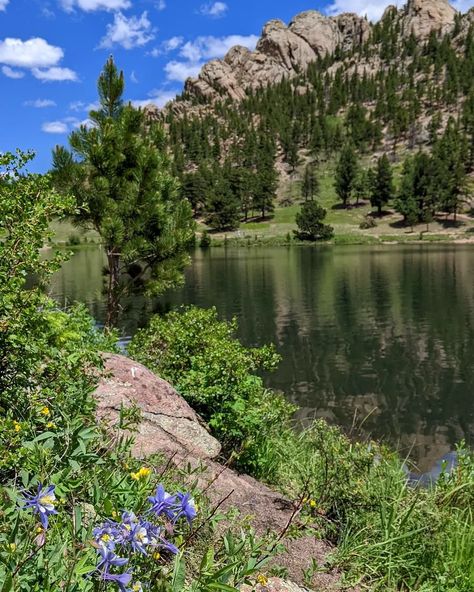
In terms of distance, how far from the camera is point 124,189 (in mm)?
17844

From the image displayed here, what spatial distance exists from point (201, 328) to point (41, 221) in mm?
6933

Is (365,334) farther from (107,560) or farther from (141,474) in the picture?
(107,560)

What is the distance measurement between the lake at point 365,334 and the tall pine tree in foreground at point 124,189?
197 centimetres

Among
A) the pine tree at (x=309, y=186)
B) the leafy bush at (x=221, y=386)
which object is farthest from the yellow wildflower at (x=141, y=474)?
the pine tree at (x=309, y=186)

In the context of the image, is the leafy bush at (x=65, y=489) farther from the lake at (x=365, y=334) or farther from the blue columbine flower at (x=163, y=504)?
the lake at (x=365, y=334)

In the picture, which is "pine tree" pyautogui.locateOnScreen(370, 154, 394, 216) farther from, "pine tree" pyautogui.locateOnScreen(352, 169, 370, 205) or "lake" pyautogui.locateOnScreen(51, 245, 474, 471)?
"lake" pyautogui.locateOnScreen(51, 245, 474, 471)

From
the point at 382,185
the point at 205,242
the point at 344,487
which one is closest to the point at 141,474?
the point at 344,487

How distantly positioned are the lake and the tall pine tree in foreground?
197 centimetres

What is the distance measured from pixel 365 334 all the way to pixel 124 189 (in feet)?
63.9

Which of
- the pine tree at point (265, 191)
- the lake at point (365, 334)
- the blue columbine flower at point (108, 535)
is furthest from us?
the pine tree at point (265, 191)

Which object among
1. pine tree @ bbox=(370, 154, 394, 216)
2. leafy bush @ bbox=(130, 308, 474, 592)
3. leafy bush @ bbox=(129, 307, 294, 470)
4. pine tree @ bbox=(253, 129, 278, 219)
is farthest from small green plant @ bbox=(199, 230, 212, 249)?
leafy bush @ bbox=(129, 307, 294, 470)

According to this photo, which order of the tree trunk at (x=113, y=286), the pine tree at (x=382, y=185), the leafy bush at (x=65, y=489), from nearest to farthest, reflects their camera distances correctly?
the leafy bush at (x=65, y=489)
the tree trunk at (x=113, y=286)
the pine tree at (x=382, y=185)

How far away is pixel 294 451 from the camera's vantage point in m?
9.49

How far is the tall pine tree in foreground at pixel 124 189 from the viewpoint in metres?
17.5
